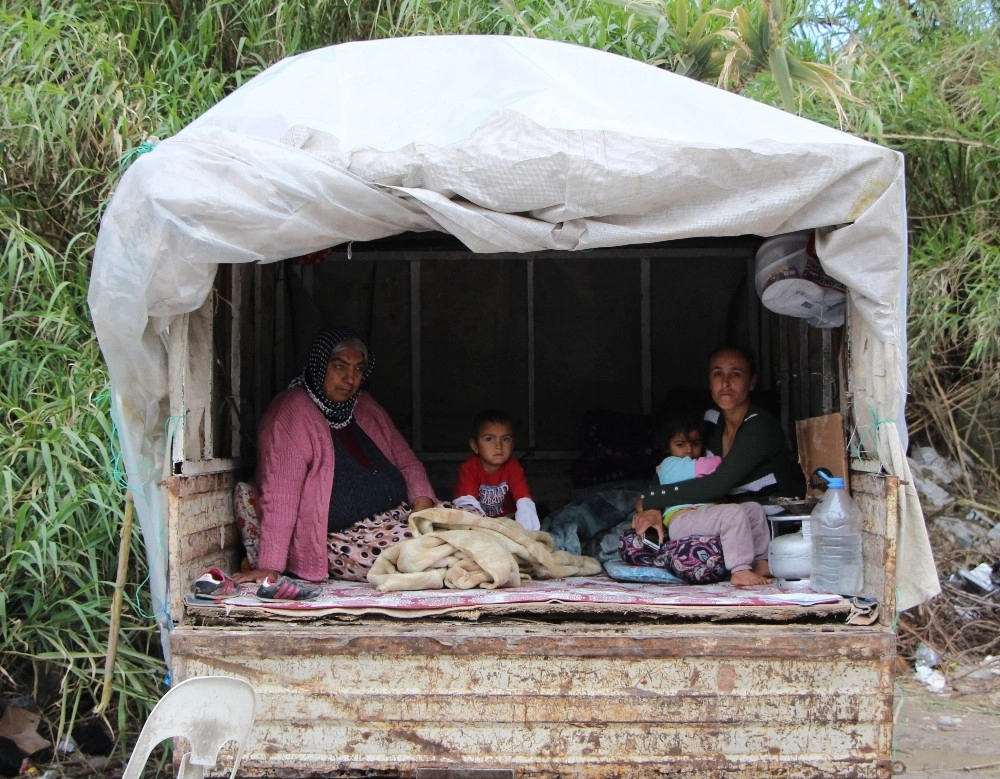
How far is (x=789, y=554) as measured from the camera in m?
3.65

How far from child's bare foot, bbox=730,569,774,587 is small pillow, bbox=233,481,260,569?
1.78 m

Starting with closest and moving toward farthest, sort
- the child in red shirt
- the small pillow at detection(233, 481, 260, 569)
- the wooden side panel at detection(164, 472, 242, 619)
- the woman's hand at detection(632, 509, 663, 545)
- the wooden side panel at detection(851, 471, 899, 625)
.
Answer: the wooden side panel at detection(851, 471, 899, 625) → the wooden side panel at detection(164, 472, 242, 619) → the small pillow at detection(233, 481, 260, 569) → the woman's hand at detection(632, 509, 663, 545) → the child in red shirt

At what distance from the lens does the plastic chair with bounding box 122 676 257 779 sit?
234 cm

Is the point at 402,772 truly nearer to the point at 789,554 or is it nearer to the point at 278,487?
the point at 278,487

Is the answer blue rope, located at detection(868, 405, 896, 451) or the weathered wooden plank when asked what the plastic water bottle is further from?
the weathered wooden plank

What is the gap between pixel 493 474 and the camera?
4816 millimetres

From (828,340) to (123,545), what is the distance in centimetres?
280

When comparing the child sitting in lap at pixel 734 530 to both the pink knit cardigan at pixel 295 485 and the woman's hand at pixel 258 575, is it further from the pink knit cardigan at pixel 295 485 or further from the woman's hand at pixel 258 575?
the woman's hand at pixel 258 575

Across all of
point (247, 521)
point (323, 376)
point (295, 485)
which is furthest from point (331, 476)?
point (323, 376)

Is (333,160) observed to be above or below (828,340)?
above

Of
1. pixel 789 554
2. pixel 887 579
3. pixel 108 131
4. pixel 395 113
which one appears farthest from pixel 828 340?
pixel 108 131

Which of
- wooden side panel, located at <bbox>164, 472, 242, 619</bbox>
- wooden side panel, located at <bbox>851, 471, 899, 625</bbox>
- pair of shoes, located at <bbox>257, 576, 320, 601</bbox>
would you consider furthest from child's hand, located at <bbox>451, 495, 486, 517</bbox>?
wooden side panel, located at <bbox>851, 471, 899, 625</bbox>

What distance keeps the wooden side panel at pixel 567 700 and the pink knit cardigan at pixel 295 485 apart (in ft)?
2.68

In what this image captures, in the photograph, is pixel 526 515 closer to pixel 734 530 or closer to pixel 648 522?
pixel 648 522
